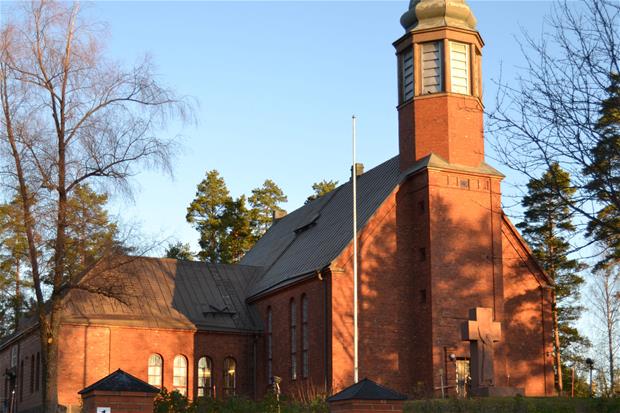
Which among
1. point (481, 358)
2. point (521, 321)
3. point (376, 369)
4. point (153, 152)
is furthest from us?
point (521, 321)

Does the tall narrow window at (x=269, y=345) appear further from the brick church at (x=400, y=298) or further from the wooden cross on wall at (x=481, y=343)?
the wooden cross on wall at (x=481, y=343)

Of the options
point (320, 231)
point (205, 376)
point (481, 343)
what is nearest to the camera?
point (481, 343)

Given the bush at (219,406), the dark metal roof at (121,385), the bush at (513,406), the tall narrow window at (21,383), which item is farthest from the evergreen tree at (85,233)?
the tall narrow window at (21,383)

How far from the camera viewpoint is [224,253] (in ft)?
235

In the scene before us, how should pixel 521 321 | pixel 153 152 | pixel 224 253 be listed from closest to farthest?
pixel 153 152 < pixel 521 321 < pixel 224 253

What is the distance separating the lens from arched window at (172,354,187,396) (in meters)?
42.5

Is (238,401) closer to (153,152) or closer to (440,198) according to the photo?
(153,152)

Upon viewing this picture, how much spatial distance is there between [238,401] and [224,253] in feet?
149

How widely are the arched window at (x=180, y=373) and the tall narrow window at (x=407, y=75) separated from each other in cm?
1582

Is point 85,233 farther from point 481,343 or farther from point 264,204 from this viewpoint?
point 264,204

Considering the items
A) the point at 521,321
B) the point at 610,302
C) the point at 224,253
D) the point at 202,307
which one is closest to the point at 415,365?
the point at 521,321

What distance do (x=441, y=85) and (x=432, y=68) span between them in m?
0.89

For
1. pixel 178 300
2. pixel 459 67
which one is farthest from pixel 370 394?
pixel 178 300

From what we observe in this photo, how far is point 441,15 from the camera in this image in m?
39.3
